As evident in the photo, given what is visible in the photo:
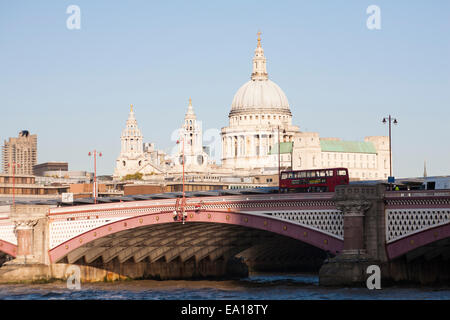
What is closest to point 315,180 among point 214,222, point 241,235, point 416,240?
point 214,222

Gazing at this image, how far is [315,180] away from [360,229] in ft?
52.2

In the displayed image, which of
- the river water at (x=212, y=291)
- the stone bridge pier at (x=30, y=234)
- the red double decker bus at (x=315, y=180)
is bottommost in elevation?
the river water at (x=212, y=291)

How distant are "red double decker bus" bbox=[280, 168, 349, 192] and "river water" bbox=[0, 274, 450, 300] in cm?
814

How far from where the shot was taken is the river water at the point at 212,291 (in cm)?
8144

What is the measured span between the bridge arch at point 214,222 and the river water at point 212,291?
3.32 metres

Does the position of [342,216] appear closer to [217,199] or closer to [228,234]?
[217,199]

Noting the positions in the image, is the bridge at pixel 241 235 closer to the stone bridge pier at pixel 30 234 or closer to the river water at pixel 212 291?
the stone bridge pier at pixel 30 234

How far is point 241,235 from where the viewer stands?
4355 inches

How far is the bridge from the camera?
278 ft

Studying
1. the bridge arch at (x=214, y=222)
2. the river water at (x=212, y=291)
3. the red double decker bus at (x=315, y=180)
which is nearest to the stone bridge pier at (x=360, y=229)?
the river water at (x=212, y=291)

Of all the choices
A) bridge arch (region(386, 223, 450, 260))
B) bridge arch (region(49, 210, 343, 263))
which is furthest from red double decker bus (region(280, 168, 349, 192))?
bridge arch (region(386, 223, 450, 260))

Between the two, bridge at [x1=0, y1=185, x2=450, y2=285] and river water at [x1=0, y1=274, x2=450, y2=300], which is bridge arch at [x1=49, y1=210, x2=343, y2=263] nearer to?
bridge at [x1=0, y1=185, x2=450, y2=285]
